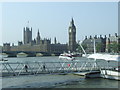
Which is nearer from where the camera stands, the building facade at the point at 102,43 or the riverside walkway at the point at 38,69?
the riverside walkway at the point at 38,69

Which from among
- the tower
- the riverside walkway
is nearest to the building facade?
the tower

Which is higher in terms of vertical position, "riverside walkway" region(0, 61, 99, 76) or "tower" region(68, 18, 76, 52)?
"tower" region(68, 18, 76, 52)

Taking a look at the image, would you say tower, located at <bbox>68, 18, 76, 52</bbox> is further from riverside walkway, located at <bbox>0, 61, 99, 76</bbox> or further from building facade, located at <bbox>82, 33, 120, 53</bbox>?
riverside walkway, located at <bbox>0, 61, 99, 76</bbox>

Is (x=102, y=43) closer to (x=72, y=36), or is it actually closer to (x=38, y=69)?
(x=72, y=36)

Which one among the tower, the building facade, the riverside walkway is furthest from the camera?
the tower

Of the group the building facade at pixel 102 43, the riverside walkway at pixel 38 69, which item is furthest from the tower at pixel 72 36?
the riverside walkway at pixel 38 69

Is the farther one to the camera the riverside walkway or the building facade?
the building facade

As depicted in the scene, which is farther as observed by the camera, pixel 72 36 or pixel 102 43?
pixel 102 43

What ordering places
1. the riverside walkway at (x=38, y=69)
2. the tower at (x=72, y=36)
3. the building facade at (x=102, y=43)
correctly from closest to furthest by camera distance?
the riverside walkway at (x=38, y=69), the building facade at (x=102, y=43), the tower at (x=72, y=36)

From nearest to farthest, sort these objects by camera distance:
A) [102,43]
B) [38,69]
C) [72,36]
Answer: [38,69], [72,36], [102,43]

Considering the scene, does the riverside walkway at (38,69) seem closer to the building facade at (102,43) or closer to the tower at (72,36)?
the building facade at (102,43)

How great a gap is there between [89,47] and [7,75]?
155776mm

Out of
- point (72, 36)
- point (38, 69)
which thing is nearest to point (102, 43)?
point (72, 36)

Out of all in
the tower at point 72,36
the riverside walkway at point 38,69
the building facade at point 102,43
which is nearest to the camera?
the riverside walkway at point 38,69
